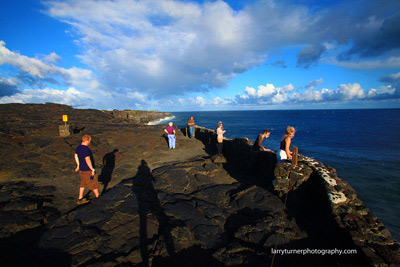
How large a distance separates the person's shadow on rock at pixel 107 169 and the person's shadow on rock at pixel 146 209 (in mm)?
1102

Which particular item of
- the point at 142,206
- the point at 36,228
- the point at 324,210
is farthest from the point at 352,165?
the point at 36,228

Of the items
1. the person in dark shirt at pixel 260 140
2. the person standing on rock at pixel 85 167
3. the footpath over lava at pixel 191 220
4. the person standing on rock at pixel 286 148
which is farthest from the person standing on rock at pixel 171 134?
the person standing on rock at pixel 286 148

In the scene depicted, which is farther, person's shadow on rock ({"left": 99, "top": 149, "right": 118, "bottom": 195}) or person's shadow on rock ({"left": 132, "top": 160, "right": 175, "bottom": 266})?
person's shadow on rock ({"left": 99, "top": 149, "right": 118, "bottom": 195})

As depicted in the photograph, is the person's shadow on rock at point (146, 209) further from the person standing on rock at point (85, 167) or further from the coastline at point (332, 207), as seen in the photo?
the coastline at point (332, 207)

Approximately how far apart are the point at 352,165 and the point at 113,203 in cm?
2193

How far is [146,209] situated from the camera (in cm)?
482

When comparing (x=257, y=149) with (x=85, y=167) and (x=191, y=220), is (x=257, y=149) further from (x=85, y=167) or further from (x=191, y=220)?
(x=85, y=167)

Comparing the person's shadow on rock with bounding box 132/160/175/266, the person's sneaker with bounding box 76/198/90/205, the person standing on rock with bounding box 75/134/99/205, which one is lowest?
the person's shadow on rock with bounding box 132/160/175/266

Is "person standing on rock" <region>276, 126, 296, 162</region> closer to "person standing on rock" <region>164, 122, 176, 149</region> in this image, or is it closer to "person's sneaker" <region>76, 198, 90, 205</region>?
"person's sneaker" <region>76, 198, 90, 205</region>

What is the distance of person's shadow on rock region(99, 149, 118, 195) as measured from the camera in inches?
277

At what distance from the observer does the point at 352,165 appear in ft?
58.1

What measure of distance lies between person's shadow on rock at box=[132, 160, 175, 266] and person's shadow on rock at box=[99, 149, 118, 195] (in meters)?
1.10

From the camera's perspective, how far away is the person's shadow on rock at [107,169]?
23.1ft

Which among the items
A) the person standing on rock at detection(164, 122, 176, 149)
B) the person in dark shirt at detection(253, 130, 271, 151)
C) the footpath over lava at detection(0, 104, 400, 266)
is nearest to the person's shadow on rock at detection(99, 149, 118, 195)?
the footpath over lava at detection(0, 104, 400, 266)
